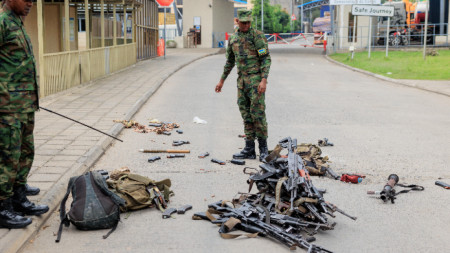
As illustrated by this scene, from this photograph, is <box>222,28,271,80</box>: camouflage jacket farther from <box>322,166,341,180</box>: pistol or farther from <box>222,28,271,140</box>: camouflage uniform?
<box>322,166,341,180</box>: pistol

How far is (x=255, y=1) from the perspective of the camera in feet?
248

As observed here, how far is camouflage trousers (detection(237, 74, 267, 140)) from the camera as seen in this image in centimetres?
762

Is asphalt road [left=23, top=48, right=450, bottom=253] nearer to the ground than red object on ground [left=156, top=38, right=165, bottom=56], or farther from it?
nearer to the ground

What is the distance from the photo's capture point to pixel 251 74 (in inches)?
301

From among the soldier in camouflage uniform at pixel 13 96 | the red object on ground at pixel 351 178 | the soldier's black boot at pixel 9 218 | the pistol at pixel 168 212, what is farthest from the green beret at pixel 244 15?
the soldier's black boot at pixel 9 218

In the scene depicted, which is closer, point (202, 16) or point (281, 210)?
point (281, 210)

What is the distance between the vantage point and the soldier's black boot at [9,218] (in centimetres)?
469

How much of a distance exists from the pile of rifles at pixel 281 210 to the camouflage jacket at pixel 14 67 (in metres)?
1.87

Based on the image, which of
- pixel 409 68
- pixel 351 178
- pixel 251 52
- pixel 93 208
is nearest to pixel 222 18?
pixel 409 68

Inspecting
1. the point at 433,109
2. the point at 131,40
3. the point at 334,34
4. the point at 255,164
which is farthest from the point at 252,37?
the point at 334,34

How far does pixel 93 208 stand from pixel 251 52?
3.54 meters

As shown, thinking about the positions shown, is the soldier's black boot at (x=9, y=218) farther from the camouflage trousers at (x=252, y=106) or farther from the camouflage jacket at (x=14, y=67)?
the camouflage trousers at (x=252, y=106)

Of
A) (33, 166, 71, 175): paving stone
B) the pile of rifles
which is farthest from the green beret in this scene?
(33, 166, 71, 175): paving stone

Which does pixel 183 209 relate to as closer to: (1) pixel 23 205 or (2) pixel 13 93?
(1) pixel 23 205
